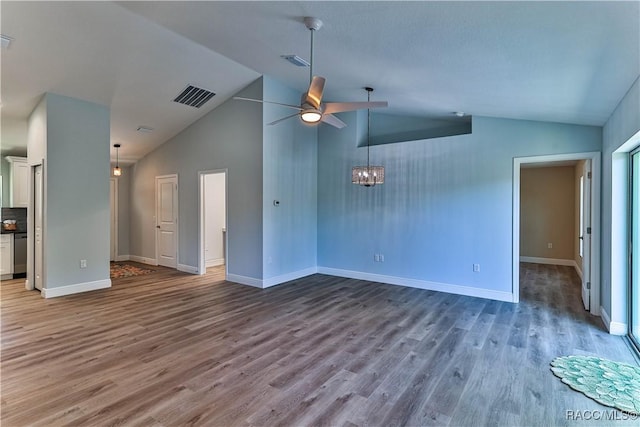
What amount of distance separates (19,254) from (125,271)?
1.95 metres

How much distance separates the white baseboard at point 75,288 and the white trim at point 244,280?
2.08 m

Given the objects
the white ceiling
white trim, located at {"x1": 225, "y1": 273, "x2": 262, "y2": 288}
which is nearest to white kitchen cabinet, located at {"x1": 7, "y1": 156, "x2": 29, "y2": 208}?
the white ceiling

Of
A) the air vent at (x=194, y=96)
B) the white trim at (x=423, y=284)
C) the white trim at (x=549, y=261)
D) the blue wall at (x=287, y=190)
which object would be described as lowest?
the white trim at (x=423, y=284)

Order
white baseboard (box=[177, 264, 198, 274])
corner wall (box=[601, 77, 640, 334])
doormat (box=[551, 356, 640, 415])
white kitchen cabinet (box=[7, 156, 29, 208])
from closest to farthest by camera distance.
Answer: doormat (box=[551, 356, 640, 415])
corner wall (box=[601, 77, 640, 334])
white kitchen cabinet (box=[7, 156, 29, 208])
white baseboard (box=[177, 264, 198, 274])

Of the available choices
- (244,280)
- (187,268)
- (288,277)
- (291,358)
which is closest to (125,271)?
(187,268)

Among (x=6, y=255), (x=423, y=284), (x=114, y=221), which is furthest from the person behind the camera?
(x=114, y=221)

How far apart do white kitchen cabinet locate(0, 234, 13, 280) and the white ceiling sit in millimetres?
2060

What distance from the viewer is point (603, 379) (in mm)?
2717

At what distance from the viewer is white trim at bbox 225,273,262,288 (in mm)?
5819

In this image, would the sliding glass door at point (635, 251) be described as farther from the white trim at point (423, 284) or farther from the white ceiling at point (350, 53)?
the white trim at point (423, 284)

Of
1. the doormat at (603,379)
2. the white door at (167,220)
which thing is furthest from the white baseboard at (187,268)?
the doormat at (603,379)

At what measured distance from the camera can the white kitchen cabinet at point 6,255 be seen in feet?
20.8

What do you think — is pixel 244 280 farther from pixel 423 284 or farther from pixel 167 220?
pixel 423 284

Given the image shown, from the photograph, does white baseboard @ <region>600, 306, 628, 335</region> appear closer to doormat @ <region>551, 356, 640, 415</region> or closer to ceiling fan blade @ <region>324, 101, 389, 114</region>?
doormat @ <region>551, 356, 640, 415</region>
